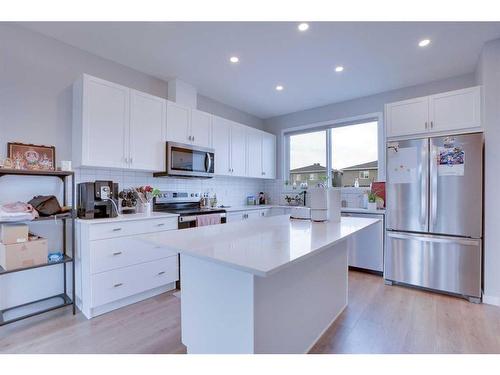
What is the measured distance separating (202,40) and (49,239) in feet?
8.06

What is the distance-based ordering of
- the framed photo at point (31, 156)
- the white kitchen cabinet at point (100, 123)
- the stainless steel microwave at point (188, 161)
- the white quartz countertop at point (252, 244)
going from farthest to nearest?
the stainless steel microwave at point (188, 161) → the white kitchen cabinet at point (100, 123) → the framed photo at point (31, 156) → the white quartz countertop at point (252, 244)

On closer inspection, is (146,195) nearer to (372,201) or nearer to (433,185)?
(372,201)

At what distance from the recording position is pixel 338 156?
442cm

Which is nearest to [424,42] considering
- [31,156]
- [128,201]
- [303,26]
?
[303,26]

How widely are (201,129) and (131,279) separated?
2.08m

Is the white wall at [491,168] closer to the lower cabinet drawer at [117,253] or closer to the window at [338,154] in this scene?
the window at [338,154]

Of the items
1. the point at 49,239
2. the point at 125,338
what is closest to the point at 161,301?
the point at 125,338

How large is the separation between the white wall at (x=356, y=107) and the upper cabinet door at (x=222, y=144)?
140cm

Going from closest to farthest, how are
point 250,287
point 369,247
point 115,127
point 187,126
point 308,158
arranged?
1. point 250,287
2. point 115,127
3. point 187,126
4. point 369,247
5. point 308,158

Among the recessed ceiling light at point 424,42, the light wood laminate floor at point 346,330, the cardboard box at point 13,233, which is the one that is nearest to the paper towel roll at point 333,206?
the light wood laminate floor at point 346,330

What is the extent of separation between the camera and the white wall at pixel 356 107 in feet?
10.9

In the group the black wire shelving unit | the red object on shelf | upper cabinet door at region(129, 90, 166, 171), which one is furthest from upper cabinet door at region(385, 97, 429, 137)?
the black wire shelving unit
